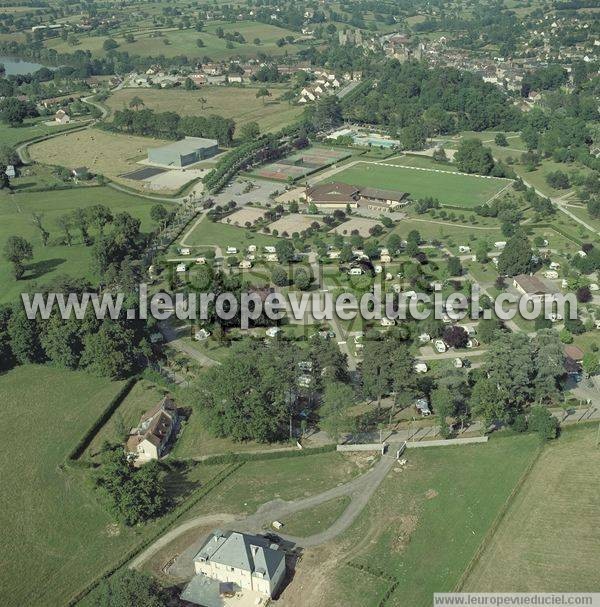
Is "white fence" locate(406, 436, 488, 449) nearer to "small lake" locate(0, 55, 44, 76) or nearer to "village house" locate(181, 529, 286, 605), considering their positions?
"village house" locate(181, 529, 286, 605)

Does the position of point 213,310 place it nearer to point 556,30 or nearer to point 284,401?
point 284,401

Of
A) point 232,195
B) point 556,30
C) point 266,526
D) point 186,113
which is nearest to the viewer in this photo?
point 266,526

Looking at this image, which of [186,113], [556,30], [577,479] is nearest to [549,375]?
[577,479]

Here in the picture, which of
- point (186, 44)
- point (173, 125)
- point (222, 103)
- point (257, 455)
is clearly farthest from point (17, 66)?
point (257, 455)

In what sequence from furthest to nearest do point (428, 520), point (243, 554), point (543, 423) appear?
point (543, 423), point (428, 520), point (243, 554)

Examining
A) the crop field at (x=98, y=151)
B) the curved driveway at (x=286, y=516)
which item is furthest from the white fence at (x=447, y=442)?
the crop field at (x=98, y=151)

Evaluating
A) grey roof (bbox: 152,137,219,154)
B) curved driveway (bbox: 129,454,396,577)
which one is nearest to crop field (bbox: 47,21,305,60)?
grey roof (bbox: 152,137,219,154)

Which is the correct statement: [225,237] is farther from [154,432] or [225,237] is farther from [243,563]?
[243,563]
